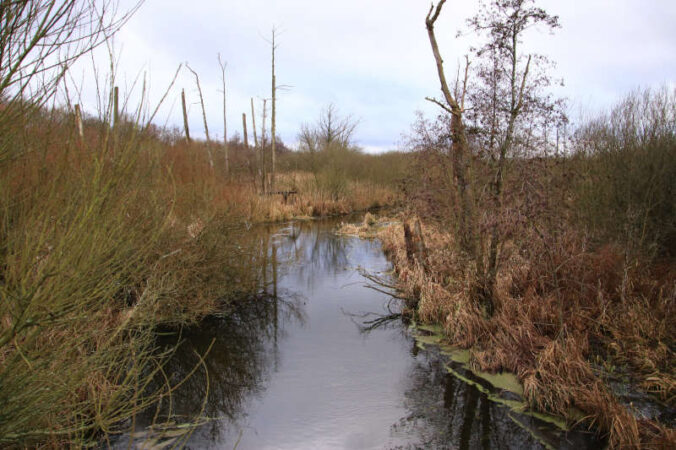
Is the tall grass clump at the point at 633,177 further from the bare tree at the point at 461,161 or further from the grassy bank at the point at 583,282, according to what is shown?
the bare tree at the point at 461,161

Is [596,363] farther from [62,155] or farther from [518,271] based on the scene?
[62,155]

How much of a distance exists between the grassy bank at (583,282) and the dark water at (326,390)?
55 centimetres

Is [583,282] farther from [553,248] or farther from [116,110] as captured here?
[116,110]

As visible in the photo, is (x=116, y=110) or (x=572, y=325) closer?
(x=116, y=110)

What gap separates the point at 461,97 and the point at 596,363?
→ 476cm

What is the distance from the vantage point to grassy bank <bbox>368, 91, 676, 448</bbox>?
15.2ft

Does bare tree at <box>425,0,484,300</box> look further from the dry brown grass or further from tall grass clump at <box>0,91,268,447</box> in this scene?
tall grass clump at <box>0,91,268,447</box>

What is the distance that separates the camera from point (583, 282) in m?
6.26

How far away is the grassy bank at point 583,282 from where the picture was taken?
4.63 m

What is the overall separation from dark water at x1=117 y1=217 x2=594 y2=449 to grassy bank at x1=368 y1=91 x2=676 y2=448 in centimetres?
55

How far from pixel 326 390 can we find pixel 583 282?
12.5ft

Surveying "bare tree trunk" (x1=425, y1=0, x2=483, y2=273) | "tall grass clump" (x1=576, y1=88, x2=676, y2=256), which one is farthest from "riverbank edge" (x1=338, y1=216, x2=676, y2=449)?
"tall grass clump" (x1=576, y1=88, x2=676, y2=256)

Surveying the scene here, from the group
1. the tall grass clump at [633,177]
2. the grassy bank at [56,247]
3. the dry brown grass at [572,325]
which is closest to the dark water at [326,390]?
the dry brown grass at [572,325]

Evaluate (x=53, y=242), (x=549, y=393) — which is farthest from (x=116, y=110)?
(x=549, y=393)
